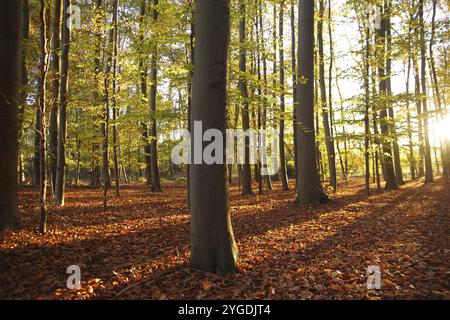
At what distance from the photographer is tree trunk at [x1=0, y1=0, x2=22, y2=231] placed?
239 inches

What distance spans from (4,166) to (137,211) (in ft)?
15.1

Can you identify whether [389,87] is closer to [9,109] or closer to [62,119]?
[62,119]

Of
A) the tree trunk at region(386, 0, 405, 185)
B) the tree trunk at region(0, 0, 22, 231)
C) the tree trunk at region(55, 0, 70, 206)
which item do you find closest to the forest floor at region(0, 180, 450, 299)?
the tree trunk at region(0, 0, 22, 231)

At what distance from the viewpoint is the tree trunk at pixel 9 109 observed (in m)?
6.06

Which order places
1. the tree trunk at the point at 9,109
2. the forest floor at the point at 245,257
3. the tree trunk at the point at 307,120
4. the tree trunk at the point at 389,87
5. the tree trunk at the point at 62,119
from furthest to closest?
1. the tree trunk at the point at 389,87
2. the tree trunk at the point at 307,120
3. the tree trunk at the point at 62,119
4. the tree trunk at the point at 9,109
5. the forest floor at the point at 245,257

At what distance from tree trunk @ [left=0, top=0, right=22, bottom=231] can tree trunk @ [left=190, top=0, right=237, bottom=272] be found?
442 centimetres

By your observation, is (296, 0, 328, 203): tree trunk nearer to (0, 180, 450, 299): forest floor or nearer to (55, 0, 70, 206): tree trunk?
(0, 180, 450, 299): forest floor

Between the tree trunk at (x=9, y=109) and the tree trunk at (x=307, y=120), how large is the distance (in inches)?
342

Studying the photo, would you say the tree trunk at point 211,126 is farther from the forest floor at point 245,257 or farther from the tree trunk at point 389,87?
the tree trunk at point 389,87

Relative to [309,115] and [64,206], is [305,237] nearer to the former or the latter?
[309,115]

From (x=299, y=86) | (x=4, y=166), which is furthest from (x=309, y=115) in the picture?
(x=4, y=166)

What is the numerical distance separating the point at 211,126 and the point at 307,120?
7.53m

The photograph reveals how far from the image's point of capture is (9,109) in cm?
619

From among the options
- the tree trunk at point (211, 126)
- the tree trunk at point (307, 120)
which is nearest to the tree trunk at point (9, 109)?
the tree trunk at point (211, 126)
